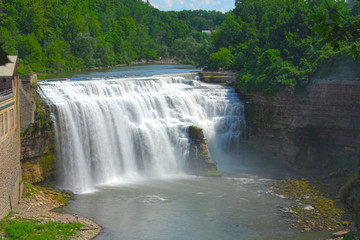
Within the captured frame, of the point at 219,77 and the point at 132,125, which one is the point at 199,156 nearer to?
the point at 132,125

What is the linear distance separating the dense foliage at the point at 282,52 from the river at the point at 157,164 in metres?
3.01

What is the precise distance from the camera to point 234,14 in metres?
54.2

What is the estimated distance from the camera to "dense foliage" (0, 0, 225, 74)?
54.6 m

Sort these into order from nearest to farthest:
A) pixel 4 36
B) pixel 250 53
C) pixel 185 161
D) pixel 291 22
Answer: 1. pixel 185 161
2. pixel 291 22
3. pixel 250 53
4. pixel 4 36

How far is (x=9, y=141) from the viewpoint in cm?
2169

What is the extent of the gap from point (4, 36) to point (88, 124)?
28.3 meters

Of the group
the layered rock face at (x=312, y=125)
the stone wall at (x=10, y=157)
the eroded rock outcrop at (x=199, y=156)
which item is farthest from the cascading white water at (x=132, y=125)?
the stone wall at (x=10, y=157)

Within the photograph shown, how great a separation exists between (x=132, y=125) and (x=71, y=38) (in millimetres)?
38986

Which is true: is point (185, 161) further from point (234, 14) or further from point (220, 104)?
point (234, 14)

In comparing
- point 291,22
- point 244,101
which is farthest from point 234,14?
point 244,101

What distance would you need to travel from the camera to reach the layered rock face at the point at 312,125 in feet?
98.6

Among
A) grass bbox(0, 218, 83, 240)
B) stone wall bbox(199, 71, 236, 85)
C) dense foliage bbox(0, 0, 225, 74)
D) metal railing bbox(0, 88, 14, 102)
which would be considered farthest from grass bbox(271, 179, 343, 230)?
dense foliage bbox(0, 0, 225, 74)

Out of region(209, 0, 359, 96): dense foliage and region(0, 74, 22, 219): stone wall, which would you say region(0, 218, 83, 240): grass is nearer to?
region(0, 74, 22, 219): stone wall

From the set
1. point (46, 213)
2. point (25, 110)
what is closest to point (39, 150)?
point (25, 110)
